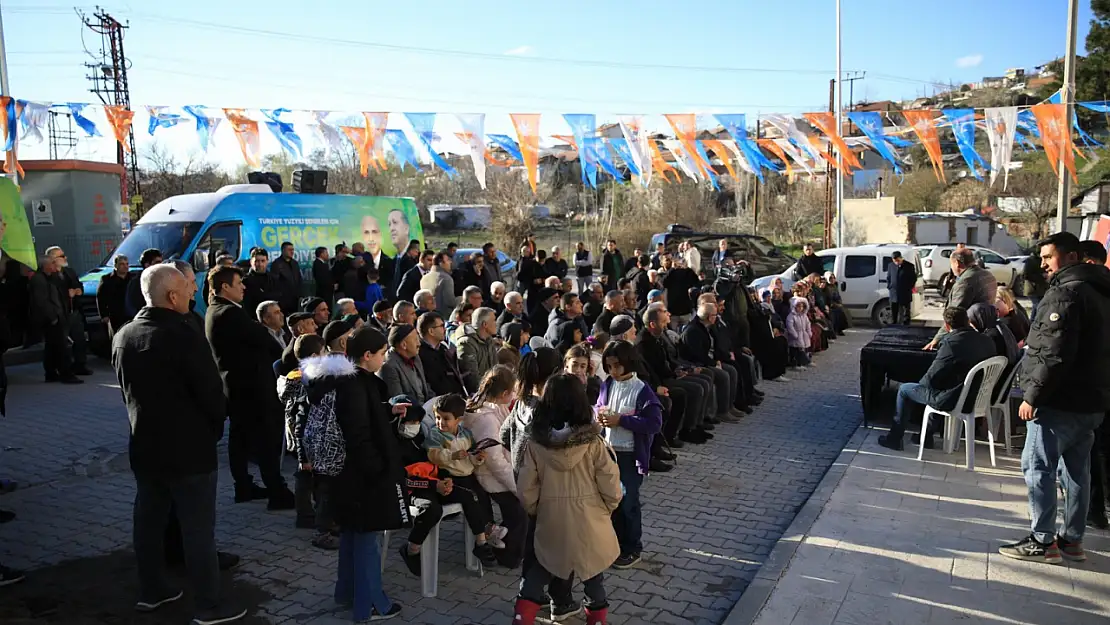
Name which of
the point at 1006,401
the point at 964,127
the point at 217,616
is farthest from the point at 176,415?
the point at 964,127

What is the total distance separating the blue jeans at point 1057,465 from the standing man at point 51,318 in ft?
36.7

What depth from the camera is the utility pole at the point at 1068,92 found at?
40.7 feet

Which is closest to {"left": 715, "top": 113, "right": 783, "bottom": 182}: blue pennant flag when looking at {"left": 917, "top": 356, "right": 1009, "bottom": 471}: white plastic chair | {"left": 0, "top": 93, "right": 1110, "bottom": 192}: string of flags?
{"left": 0, "top": 93, "right": 1110, "bottom": 192}: string of flags

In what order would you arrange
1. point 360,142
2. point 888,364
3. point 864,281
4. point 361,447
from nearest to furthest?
point 361,447, point 888,364, point 360,142, point 864,281

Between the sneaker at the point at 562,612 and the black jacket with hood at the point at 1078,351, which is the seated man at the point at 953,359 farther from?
the sneaker at the point at 562,612

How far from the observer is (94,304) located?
12570 mm

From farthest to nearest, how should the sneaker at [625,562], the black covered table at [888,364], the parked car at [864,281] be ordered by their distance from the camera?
the parked car at [864,281], the black covered table at [888,364], the sneaker at [625,562]

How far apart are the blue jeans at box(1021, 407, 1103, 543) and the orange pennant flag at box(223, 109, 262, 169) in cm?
1150

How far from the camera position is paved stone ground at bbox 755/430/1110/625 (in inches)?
172

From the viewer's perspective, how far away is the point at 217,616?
440cm

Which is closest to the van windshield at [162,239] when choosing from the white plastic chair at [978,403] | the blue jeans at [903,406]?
the blue jeans at [903,406]

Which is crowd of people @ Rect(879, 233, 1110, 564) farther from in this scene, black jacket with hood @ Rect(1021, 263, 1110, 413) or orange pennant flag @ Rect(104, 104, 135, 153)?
orange pennant flag @ Rect(104, 104, 135, 153)

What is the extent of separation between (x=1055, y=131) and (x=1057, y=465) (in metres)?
9.68

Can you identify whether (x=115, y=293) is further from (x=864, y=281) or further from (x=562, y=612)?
(x=864, y=281)
